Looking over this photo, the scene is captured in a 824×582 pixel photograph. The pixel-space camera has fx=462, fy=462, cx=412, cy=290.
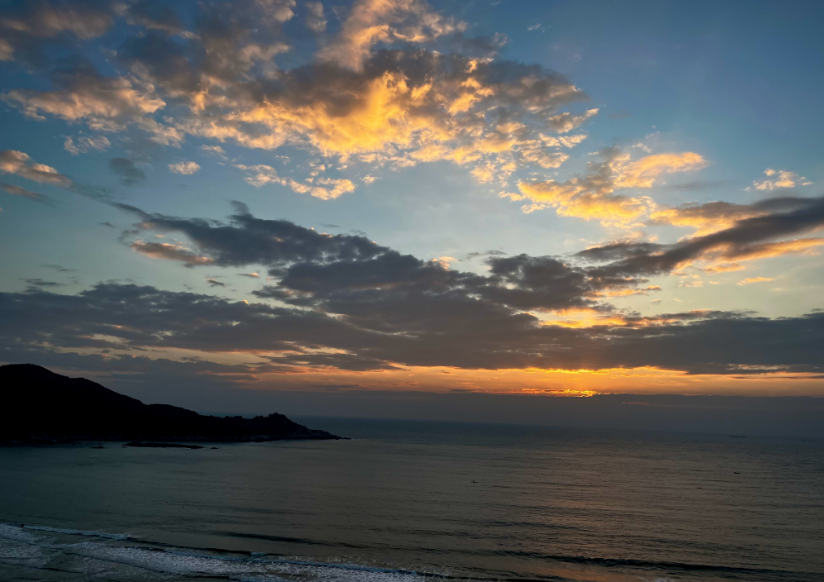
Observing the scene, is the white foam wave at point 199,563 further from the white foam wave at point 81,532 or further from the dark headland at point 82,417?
the dark headland at point 82,417

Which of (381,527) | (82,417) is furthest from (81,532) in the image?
(82,417)

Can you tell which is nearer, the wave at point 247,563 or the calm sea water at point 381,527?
the wave at point 247,563

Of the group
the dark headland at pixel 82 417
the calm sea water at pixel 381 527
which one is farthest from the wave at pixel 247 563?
the dark headland at pixel 82 417

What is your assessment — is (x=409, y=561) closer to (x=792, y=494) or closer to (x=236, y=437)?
(x=792, y=494)

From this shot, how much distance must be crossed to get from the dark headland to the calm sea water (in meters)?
41.6

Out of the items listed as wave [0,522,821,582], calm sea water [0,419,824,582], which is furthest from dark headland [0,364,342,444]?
wave [0,522,821,582]

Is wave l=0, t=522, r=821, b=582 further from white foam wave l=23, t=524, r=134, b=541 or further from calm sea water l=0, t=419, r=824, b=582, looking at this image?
calm sea water l=0, t=419, r=824, b=582

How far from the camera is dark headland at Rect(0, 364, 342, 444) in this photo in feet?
328

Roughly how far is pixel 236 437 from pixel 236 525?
11046 cm

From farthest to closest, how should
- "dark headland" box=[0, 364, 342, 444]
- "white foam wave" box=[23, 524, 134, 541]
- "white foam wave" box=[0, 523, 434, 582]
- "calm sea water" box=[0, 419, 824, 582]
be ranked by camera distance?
"dark headland" box=[0, 364, 342, 444] < "white foam wave" box=[23, 524, 134, 541] < "calm sea water" box=[0, 419, 824, 582] < "white foam wave" box=[0, 523, 434, 582]

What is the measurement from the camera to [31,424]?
325ft

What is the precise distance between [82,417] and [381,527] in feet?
359

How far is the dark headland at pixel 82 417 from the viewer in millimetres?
100062

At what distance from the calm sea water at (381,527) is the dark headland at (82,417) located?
136ft
